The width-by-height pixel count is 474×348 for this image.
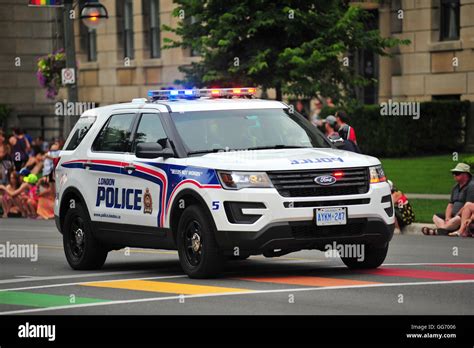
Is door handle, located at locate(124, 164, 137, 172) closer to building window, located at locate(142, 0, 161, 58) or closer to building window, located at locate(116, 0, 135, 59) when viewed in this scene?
building window, located at locate(142, 0, 161, 58)

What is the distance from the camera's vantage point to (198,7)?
29.1 metres

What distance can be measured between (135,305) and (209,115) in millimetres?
3276

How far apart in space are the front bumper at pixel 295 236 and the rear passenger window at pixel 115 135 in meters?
2.41

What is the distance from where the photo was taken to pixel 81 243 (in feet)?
53.1

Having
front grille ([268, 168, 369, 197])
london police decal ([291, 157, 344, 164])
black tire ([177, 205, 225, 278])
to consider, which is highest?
london police decal ([291, 157, 344, 164])

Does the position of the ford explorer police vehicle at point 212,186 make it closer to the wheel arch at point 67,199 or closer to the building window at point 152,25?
the wheel arch at point 67,199

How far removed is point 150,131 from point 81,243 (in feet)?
6.13

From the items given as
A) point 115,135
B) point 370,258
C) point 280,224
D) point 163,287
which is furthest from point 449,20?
point 163,287

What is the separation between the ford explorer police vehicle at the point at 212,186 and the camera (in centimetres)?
1352

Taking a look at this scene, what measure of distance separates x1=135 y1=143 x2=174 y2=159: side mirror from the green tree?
14159 millimetres

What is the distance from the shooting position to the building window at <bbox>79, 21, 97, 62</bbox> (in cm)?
5072

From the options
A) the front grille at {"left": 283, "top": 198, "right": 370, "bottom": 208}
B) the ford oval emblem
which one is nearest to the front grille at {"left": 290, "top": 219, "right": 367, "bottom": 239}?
the front grille at {"left": 283, "top": 198, "right": 370, "bottom": 208}
